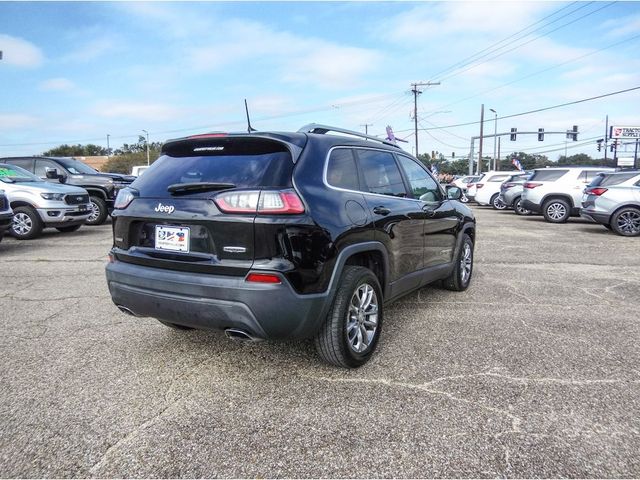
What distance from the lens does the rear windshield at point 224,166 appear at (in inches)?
113

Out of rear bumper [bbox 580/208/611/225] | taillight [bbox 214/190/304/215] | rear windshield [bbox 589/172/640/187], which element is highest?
rear windshield [bbox 589/172/640/187]

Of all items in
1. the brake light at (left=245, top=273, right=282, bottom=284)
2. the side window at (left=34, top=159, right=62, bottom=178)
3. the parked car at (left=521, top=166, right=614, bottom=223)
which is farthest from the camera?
the parked car at (left=521, top=166, right=614, bottom=223)

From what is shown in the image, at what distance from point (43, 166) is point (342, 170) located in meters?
12.3

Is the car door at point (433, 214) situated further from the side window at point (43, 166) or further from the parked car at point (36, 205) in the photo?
the side window at point (43, 166)

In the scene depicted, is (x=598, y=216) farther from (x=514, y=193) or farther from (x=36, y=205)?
(x=36, y=205)

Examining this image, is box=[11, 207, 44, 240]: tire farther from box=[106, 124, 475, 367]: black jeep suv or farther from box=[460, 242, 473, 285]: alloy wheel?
box=[460, 242, 473, 285]: alloy wheel

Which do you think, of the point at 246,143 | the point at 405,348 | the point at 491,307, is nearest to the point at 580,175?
the point at 491,307

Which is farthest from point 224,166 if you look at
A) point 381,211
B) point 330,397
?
point 330,397

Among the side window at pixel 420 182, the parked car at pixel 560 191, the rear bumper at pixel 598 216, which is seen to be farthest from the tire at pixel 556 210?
the side window at pixel 420 182

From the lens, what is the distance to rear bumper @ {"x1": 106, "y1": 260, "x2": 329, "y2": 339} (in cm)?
271

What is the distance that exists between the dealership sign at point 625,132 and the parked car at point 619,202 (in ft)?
184

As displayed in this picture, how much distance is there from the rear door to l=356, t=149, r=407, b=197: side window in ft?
2.92

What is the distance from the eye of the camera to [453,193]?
5.29m

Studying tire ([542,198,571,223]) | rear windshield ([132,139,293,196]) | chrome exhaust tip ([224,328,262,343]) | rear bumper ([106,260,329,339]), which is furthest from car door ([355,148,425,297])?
tire ([542,198,571,223])
